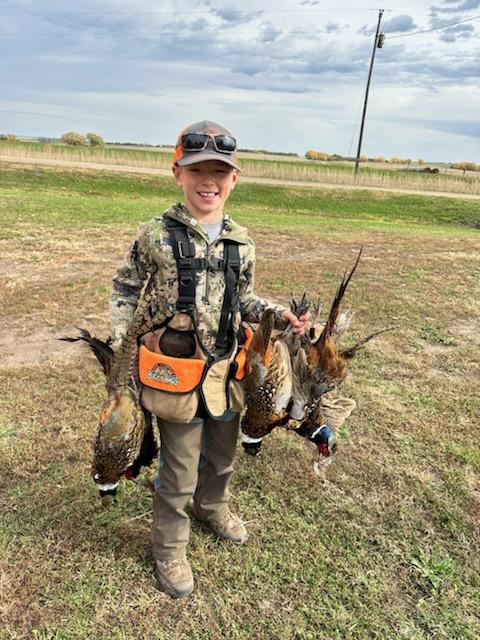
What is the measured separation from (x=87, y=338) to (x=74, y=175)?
27.8m

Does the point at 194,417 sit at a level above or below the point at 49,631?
above

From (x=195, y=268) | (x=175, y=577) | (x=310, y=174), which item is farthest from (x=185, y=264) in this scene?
(x=310, y=174)

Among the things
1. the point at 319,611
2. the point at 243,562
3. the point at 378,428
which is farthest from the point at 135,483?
the point at 378,428

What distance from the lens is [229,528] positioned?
3.32m

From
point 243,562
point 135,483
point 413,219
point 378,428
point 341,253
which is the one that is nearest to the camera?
point 243,562

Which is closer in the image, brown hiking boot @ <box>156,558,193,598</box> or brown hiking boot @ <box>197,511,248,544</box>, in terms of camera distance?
brown hiking boot @ <box>156,558,193,598</box>

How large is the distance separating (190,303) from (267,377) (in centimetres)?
62

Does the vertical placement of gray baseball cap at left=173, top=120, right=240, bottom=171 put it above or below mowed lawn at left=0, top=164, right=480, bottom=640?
above

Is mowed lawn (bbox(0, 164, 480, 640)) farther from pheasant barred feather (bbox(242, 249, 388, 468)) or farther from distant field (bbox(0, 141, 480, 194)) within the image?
distant field (bbox(0, 141, 480, 194))

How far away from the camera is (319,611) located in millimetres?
2863

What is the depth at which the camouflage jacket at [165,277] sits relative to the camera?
8.64 ft

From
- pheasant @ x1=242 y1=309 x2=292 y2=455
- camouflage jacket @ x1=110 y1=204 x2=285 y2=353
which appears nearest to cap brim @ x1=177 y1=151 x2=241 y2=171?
camouflage jacket @ x1=110 y1=204 x2=285 y2=353

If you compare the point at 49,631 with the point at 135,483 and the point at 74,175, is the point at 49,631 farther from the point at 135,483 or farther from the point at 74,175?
the point at 74,175

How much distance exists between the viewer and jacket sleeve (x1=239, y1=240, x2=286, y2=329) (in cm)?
289
